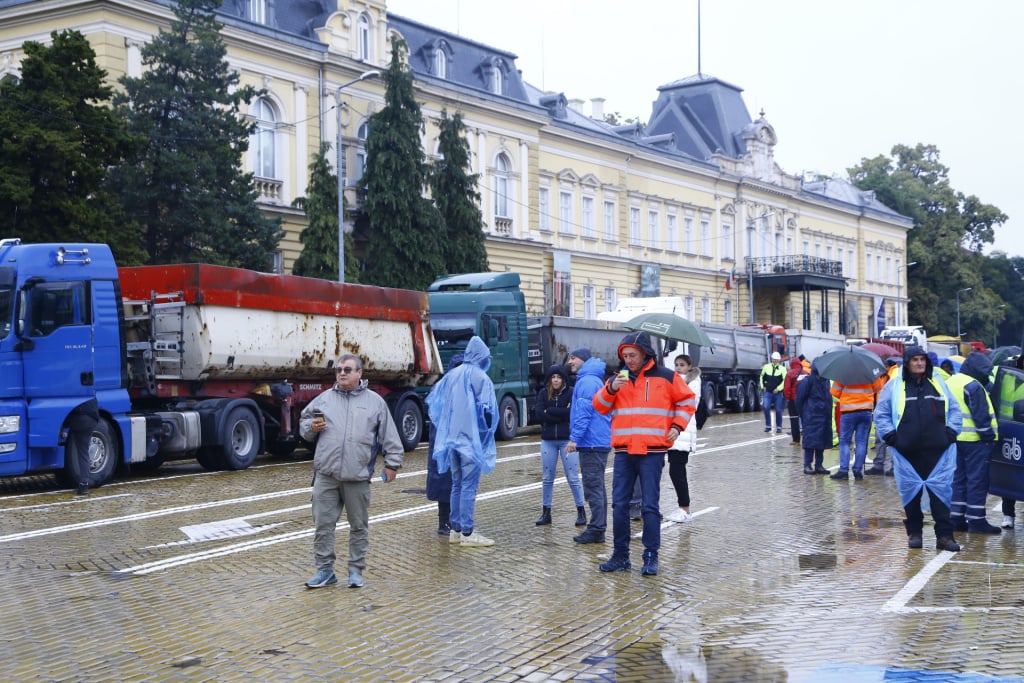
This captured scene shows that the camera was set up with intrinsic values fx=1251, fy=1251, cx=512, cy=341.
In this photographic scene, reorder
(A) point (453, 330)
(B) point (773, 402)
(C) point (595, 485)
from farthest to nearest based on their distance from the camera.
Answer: (B) point (773, 402), (A) point (453, 330), (C) point (595, 485)

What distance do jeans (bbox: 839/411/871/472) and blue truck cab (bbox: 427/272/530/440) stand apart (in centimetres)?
949

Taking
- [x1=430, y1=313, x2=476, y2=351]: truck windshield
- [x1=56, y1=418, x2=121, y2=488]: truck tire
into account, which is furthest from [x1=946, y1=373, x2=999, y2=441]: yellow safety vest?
[x1=430, y1=313, x2=476, y2=351]: truck windshield

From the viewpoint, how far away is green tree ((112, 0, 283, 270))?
96.3 feet

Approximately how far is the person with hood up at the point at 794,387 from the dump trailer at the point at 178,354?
712 centimetres

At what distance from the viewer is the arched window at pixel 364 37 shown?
1620 inches

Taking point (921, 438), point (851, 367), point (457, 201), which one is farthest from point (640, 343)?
point (457, 201)

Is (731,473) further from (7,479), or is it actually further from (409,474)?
(7,479)

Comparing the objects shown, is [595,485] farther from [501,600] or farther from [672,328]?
[672,328]

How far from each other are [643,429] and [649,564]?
1063 millimetres

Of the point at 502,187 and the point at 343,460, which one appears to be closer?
the point at 343,460

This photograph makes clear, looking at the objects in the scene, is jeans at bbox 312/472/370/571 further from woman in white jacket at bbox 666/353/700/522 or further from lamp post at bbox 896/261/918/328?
lamp post at bbox 896/261/918/328

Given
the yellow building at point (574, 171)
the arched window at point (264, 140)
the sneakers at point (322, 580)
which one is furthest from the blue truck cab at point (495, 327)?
the sneakers at point (322, 580)

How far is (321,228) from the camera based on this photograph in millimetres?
34594

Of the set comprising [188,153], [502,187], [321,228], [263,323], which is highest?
[502,187]
